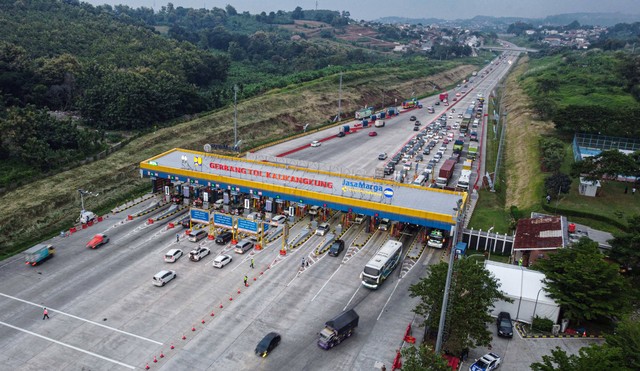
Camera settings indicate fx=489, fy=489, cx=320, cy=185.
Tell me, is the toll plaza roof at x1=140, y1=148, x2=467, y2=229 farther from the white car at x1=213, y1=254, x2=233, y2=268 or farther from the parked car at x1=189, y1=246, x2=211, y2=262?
the white car at x1=213, y1=254, x2=233, y2=268

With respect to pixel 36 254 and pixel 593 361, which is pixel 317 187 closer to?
pixel 36 254

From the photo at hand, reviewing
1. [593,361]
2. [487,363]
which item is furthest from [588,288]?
[593,361]

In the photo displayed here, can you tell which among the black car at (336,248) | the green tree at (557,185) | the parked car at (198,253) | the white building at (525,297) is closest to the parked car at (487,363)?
the white building at (525,297)

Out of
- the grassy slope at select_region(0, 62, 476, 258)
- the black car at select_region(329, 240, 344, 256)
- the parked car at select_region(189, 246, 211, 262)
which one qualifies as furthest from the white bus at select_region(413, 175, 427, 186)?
the grassy slope at select_region(0, 62, 476, 258)

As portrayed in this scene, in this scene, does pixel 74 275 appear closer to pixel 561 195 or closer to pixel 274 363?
pixel 274 363

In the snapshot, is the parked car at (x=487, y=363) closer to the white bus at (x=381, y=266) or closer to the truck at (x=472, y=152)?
the white bus at (x=381, y=266)

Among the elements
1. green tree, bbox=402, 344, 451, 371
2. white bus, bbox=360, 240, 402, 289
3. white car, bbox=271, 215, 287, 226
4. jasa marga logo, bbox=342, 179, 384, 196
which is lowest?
white car, bbox=271, 215, 287, 226

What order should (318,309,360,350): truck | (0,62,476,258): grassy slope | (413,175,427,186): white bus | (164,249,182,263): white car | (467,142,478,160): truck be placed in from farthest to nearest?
1. (467,142,478,160): truck
2. (413,175,427,186): white bus
3. (0,62,476,258): grassy slope
4. (164,249,182,263): white car
5. (318,309,360,350): truck
